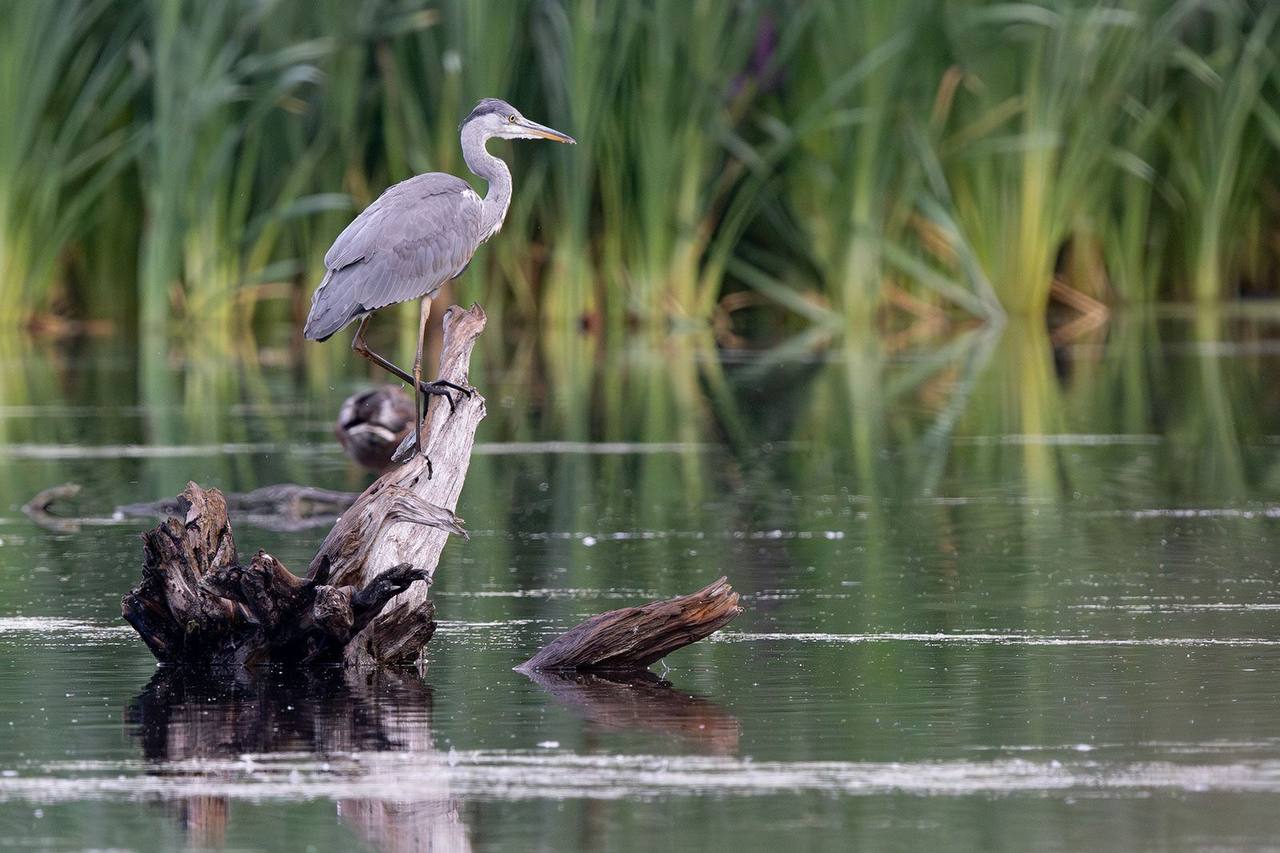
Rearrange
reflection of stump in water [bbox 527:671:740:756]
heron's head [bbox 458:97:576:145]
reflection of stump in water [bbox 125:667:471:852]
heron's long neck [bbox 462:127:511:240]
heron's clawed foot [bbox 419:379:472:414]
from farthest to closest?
1. heron's head [bbox 458:97:576:145]
2. heron's long neck [bbox 462:127:511:240]
3. heron's clawed foot [bbox 419:379:472:414]
4. reflection of stump in water [bbox 527:671:740:756]
5. reflection of stump in water [bbox 125:667:471:852]

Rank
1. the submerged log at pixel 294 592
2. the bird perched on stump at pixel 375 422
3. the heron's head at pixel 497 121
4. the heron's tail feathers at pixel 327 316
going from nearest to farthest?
the submerged log at pixel 294 592, the heron's tail feathers at pixel 327 316, the heron's head at pixel 497 121, the bird perched on stump at pixel 375 422

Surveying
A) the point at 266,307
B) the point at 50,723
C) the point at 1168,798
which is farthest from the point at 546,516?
the point at 266,307

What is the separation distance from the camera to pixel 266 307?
65.6 feet

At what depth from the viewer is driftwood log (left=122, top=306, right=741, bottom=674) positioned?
5.50m

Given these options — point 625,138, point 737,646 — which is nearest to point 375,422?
point 737,646

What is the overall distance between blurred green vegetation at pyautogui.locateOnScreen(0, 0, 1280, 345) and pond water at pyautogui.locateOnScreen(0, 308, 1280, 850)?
4.66 m

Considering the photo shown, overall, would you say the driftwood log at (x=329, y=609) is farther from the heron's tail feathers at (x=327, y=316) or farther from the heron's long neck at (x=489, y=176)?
the heron's long neck at (x=489, y=176)

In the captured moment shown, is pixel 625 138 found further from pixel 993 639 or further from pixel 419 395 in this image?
pixel 993 639

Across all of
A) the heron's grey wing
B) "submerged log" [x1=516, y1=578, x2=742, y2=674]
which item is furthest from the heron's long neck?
"submerged log" [x1=516, y1=578, x2=742, y2=674]

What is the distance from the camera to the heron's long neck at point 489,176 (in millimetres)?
7391

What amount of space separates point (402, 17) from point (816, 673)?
12.7m

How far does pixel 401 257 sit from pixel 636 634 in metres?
1.67

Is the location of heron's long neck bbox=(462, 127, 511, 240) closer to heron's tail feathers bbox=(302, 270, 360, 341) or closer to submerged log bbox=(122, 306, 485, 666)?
heron's tail feathers bbox=(302, 270, 360, 341)

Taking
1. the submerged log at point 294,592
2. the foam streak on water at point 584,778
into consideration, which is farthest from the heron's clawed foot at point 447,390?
the foam streak on water at point 584,778
